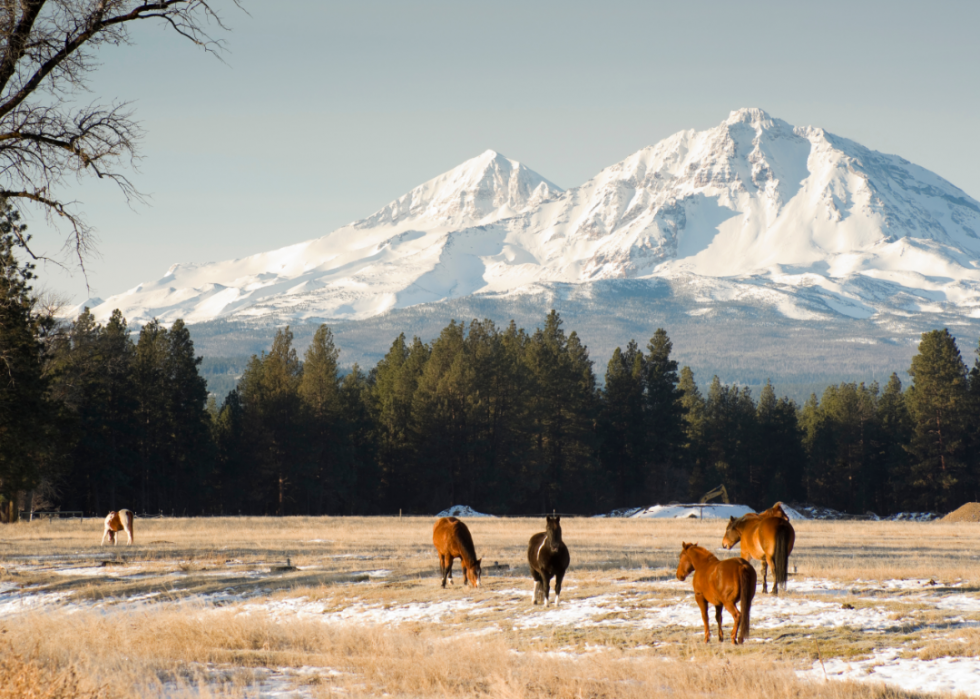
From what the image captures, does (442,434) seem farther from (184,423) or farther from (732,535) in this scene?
(732,535)

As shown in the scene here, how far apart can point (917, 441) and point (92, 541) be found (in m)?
77.2

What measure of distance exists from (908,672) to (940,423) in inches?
3380

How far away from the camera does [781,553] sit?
643 inches

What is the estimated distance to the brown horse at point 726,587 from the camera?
12.8 metres

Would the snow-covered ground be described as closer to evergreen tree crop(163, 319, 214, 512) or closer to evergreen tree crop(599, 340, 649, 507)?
evergreen tree crop(163, 319, 214, 512)

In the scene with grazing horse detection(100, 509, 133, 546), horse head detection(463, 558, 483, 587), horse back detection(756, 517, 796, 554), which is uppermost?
horse back detection(756, 517, 796, 554)

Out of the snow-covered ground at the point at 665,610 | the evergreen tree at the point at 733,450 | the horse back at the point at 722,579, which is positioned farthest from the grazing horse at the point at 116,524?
the evergreen tree at the point at 733,450

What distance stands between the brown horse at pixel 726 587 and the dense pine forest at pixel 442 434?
5140 centimetres

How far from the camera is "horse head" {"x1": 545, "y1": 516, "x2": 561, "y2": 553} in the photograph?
15.8 meters

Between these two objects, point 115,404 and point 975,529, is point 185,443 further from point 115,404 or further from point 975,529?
point 975,529

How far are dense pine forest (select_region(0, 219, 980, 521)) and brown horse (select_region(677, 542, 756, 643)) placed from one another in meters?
51.4

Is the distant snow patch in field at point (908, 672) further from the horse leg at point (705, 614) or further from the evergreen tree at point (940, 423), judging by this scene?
the evergreen tree at point (940, 423)

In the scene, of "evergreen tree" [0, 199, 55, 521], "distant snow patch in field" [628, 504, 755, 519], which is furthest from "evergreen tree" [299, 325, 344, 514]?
"evergreen tree" [0, 199, 55, 521]

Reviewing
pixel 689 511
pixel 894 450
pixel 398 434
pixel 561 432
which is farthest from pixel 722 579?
Answer: pixel 894 450
